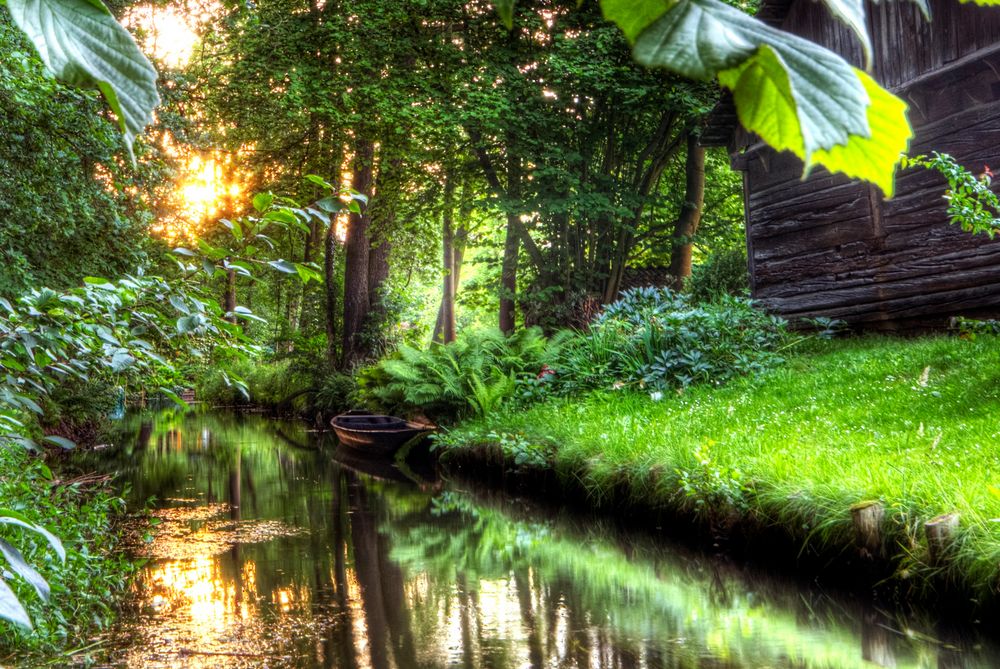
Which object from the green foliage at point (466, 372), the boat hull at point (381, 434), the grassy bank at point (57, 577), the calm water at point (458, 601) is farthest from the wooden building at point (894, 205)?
the grassy bank at point (57, 577)

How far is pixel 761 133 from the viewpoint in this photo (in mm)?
412

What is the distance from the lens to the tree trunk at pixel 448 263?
1675cm

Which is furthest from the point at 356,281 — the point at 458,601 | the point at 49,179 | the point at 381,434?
the point at 458,601

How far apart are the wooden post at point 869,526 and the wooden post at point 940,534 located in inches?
14.3

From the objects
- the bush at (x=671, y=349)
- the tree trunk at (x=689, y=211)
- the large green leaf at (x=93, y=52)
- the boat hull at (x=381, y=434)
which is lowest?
the boat hull at (x=381, y=434)

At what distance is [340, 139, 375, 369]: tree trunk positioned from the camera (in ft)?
57.1

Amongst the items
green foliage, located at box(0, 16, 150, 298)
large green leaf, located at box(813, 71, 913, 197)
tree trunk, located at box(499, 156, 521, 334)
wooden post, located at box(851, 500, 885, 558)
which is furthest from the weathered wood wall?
large green leaf, located at box(813, 71, 913, 197)

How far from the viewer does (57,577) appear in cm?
442

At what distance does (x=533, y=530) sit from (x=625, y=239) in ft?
31.6

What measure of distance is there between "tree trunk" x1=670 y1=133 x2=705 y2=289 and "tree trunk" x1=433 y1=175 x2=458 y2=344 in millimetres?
4459

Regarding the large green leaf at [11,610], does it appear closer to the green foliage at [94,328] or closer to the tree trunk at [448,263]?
the green foliage at [94,328]

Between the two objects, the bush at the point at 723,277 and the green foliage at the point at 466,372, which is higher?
the bush at the point at 723,277

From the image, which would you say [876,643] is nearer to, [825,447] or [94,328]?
[825,447]

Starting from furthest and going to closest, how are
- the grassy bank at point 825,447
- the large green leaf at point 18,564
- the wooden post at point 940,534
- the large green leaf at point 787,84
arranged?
the grassy bank at point 825,447 → the wooden post at point 940,534 → the large green leaf at point 18,564 → the large green leaf at point 787,84
